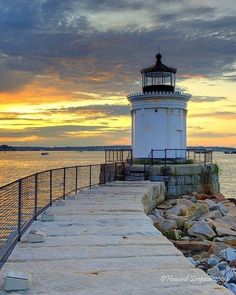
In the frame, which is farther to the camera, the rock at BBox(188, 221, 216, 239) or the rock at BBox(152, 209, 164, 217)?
the rock at BBox(152, 209, 164, 217)

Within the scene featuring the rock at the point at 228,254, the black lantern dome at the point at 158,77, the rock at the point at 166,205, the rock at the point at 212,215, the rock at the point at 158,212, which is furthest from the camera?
the black lantern dome at the point at 158,77

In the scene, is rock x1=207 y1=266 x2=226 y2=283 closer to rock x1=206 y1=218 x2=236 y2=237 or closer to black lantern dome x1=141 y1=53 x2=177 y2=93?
rock x1=206 y1=218 x2=236 y2=237

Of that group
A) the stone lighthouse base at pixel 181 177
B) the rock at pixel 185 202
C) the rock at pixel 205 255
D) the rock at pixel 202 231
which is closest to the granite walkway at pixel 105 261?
the rock at pixel 205 255

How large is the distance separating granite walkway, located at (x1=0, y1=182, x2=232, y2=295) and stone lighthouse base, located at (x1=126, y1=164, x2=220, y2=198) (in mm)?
9630

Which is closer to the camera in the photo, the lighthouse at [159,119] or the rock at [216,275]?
the rock at [216,275]

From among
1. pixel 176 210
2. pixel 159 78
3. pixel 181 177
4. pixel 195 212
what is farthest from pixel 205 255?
pixel 159 78

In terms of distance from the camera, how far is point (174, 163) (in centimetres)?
2128

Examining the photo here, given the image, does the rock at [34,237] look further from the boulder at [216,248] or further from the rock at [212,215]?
the rock at [212,215]

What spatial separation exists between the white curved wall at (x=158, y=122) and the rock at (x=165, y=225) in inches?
375

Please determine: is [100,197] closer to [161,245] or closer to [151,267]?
[161,245]

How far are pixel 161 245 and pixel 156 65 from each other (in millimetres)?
16707

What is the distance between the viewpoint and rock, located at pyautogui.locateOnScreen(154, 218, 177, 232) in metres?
12.0

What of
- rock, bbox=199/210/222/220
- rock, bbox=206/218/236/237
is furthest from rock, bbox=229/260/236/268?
rock, bbox=199/210/222/220

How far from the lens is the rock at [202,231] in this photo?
11609 mm
